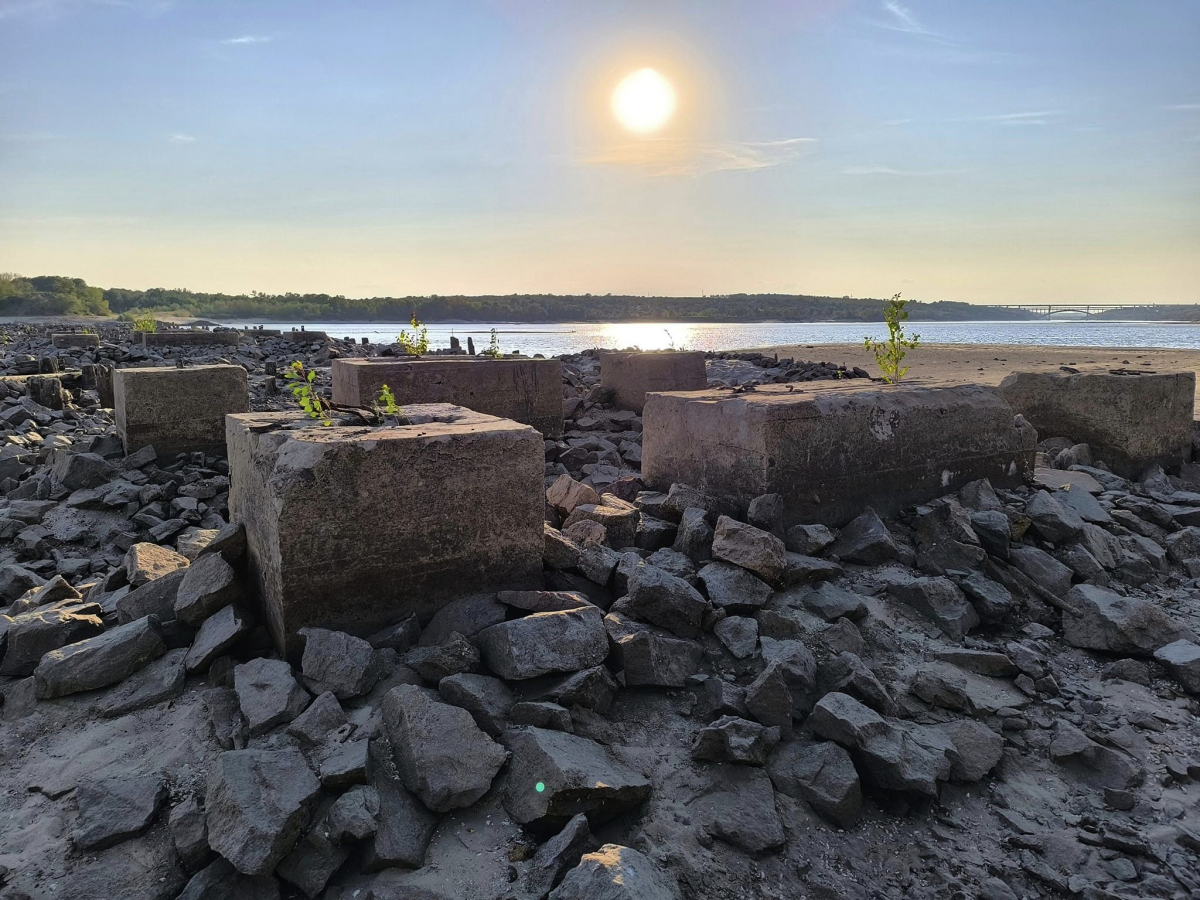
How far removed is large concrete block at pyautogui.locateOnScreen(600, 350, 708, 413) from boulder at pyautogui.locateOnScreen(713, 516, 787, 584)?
6666 mm

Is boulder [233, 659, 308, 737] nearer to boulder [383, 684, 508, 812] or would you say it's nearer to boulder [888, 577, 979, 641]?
boulder [383, 684, 508, 812]

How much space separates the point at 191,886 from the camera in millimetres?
2152

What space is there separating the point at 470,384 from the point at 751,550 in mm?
4737

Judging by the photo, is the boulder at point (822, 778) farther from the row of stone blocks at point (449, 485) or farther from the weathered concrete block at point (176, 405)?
the weathered concrete block at point (176, 405)

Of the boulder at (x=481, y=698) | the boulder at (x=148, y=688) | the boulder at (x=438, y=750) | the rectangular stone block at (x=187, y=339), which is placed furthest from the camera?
the rectangular stone block at (x=187, y=339)

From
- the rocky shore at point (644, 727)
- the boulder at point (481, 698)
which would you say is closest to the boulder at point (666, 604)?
the rocky shore at point (644, 727)

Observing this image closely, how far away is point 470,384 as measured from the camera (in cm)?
782

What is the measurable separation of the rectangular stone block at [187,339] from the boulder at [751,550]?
17.9 meters

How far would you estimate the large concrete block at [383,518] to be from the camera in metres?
3.04

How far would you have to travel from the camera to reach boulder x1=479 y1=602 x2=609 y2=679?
284cm

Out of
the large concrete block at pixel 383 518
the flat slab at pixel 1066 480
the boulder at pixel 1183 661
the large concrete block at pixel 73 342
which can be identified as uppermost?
the large concrete block at pixel 73 342

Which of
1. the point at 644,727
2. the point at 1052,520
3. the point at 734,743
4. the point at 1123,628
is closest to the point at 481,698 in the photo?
the point at 644,727

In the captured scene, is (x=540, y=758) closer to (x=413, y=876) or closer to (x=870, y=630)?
(x=413, y=876)

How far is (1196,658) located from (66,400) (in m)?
11.8
